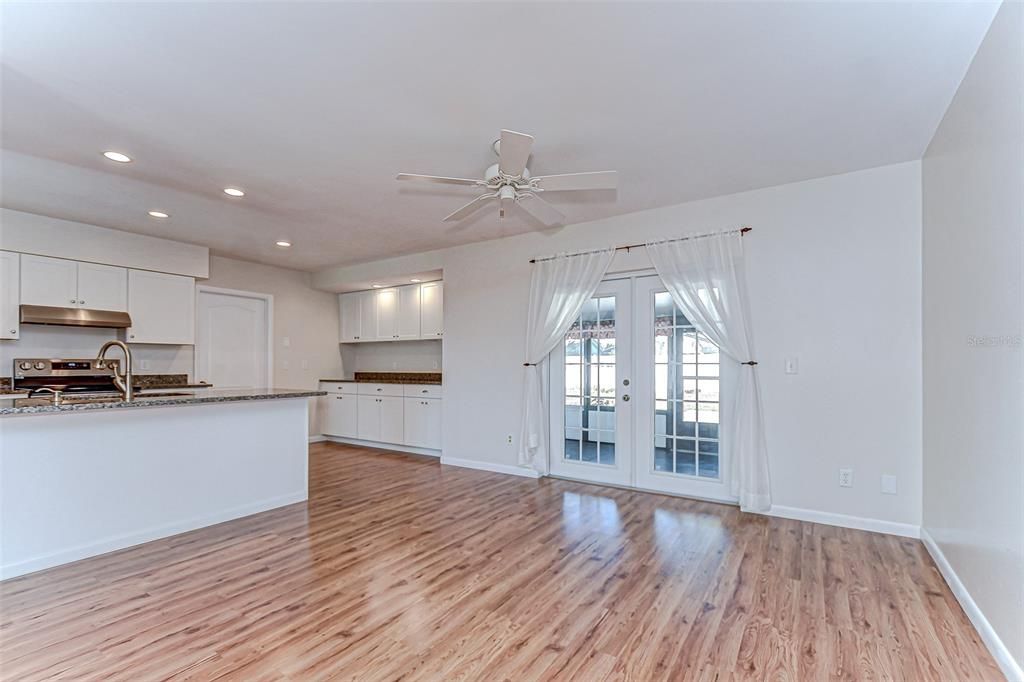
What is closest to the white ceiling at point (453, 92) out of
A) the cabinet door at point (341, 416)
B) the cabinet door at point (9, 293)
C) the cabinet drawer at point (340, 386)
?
the cabinet door at point (9, 293)

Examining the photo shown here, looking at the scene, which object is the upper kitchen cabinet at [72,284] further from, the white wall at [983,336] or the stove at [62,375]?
the white wall at [983,336]

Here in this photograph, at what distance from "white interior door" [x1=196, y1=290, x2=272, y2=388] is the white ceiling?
2.27 meters

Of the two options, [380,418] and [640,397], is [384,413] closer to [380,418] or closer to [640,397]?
[380,418]

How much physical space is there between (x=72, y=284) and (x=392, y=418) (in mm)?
3514

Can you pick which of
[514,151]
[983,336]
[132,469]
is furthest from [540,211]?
[132,469]

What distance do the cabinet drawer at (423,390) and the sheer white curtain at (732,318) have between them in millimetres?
3028

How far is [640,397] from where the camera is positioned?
444 centimetres

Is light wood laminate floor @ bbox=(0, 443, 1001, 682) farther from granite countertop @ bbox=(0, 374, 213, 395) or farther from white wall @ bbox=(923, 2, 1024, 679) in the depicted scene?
granite countertop @ bbox=(0, 374, 213, 395)

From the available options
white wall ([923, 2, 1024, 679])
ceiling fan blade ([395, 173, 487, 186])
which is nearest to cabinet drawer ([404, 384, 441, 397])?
ceiling fan blade ([395, 173, 487, 186])

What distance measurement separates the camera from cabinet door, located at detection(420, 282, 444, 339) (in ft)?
20.8

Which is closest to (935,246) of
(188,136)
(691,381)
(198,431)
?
Answer: (691,381)

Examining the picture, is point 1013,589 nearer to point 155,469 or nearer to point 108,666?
point 108,666

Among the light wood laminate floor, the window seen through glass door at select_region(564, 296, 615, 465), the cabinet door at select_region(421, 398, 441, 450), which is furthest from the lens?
the cabinet door at select_region(421, 398, 441, 450)

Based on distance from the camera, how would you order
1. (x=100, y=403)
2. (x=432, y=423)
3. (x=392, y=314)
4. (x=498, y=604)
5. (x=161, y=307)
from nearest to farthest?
1. (x=498, y=604)
2. (x=100, y=403)
3. (x=161, y=307)
4. (x=432, y=423)
5. (x=392, y=314)
